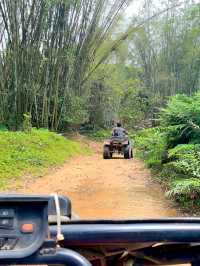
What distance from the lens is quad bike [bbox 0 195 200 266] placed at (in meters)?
1.15

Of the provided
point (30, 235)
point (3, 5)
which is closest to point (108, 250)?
point (30, 235)

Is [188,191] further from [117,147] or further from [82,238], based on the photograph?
[117,147]

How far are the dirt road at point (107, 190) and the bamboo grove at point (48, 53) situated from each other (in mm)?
4563

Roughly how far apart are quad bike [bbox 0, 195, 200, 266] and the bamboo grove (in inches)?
503

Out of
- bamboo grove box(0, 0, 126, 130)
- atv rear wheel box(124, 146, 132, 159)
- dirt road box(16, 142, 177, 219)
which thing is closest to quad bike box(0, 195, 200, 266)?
dirt road box(16, 142, 177, 219)

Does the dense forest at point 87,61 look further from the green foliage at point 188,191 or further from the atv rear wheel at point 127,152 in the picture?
the green foliage at point 188,191

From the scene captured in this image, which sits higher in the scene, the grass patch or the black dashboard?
the black dashboard

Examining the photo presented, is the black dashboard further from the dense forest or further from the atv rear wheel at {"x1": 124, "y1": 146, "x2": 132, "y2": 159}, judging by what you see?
the dense forest

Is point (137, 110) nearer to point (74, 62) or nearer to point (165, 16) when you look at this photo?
point (165, 16)

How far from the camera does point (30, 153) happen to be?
36.0ft

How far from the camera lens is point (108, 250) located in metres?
1.38

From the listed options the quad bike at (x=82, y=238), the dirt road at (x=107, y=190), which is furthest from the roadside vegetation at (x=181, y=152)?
the quad bike at (x=82, y=238)

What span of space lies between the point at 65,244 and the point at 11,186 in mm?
6470

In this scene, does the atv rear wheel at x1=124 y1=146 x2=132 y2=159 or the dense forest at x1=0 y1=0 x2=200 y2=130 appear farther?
the dense forest at x1=0 y1=0 x2=200 y2=130
